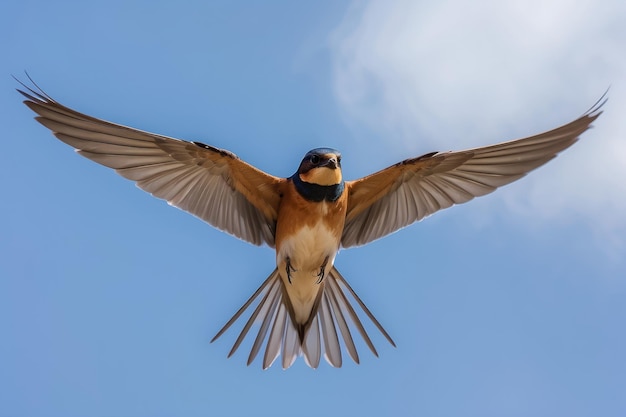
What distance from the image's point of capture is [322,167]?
10133 mm

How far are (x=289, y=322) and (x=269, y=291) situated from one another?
19.5 inches

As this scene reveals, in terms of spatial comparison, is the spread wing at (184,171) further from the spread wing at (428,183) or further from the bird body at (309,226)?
the spread wing at (428,183)

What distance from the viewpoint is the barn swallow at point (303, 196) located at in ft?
33.7

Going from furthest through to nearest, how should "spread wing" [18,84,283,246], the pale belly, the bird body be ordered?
the pale belly
the bird body
"spread wing" [18,84,283,246]

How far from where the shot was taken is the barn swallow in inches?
404

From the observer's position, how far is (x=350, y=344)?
11180 millimetres

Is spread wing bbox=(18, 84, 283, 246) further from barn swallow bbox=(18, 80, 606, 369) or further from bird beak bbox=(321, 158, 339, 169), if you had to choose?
bird beak bbox=(321, 158, 339, 169)

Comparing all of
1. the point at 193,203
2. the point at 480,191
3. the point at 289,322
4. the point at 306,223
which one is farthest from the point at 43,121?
the point at 480,191

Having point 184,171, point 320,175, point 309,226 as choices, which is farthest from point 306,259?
point 184,171

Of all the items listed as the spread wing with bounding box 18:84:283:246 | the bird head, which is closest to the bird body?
the bird head

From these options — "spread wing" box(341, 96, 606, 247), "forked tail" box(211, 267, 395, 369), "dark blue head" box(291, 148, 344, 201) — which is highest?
"spread wing" box(341, 96, 606, 247)

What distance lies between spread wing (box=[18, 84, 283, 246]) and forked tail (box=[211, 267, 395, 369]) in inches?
29.1

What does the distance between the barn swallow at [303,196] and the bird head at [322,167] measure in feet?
0.04

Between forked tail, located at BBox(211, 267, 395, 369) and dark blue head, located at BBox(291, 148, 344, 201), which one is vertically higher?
dark blue head, located at BBox(291, 148, 344, 201)
